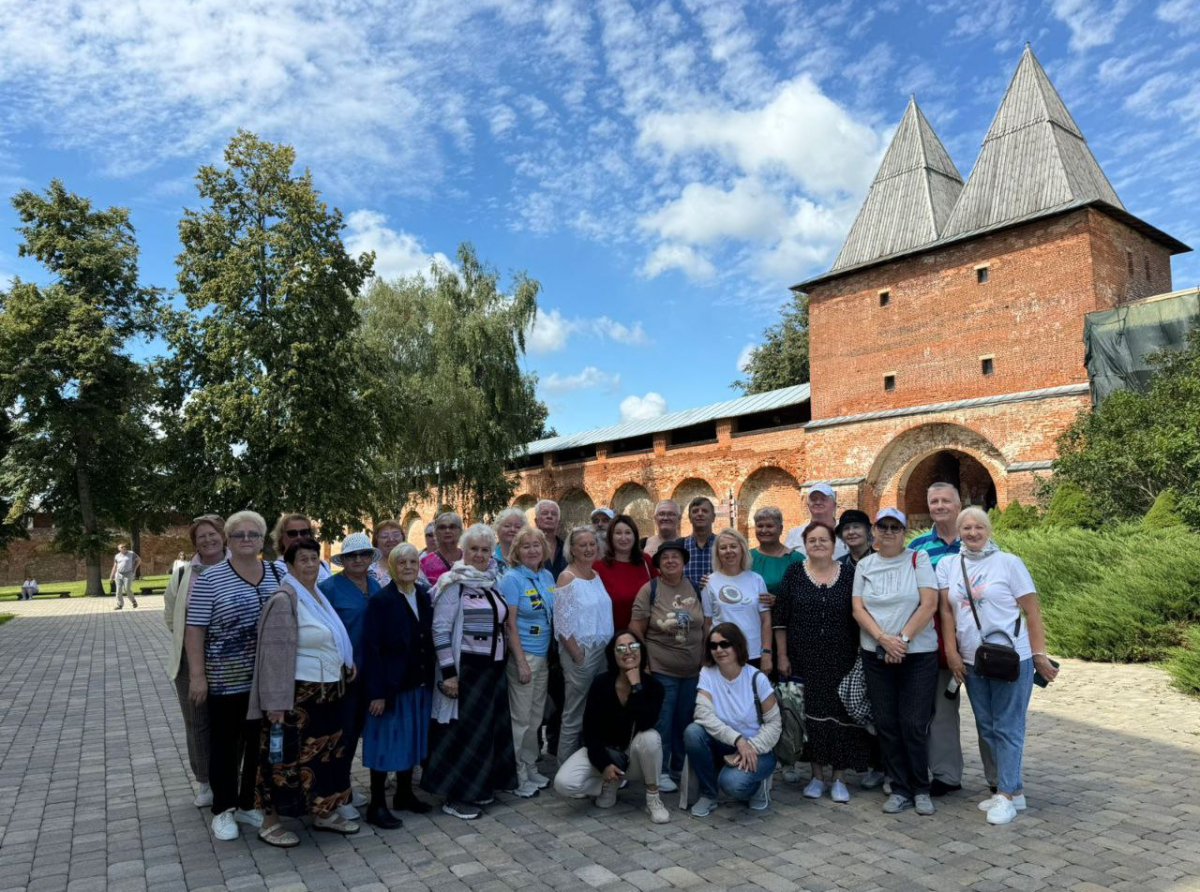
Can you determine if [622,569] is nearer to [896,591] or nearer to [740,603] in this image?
[740,603]

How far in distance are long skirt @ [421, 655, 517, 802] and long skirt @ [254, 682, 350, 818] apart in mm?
576

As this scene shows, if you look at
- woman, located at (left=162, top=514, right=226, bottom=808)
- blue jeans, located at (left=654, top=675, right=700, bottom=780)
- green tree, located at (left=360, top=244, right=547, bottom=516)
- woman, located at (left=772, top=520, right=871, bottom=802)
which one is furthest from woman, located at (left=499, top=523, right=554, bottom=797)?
green tree, located at (left=360, top=244, right=547, bottom=516)

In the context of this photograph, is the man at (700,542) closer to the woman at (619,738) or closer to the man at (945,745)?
the woman at (619,738)

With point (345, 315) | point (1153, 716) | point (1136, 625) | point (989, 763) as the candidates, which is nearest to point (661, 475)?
point (345, 315)

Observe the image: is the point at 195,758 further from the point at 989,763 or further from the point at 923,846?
the point at 989,763

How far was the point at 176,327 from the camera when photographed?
21422 mm

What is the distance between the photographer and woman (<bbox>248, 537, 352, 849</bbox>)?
4094mm

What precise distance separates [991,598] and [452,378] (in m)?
25.5

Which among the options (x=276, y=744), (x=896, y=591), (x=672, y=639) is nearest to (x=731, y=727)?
(x=672, y=639)

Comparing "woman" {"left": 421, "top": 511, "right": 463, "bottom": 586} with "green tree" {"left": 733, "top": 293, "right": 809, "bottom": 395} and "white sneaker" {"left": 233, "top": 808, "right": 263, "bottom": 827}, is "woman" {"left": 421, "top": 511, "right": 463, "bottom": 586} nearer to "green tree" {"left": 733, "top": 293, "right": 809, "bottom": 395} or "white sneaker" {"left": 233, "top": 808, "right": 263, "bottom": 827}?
"white sneaker" {"left": 233, "top": 808, "right": 263, "bottom": 827}

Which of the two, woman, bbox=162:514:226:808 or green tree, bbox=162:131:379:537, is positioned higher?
green tree, bbox=162:131:379:537

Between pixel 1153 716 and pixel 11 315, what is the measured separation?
30378 mm

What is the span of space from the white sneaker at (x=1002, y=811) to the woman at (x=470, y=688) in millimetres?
2675

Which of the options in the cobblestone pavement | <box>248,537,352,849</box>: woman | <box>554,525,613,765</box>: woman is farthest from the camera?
<box>554,525,613,765</box>: woman
